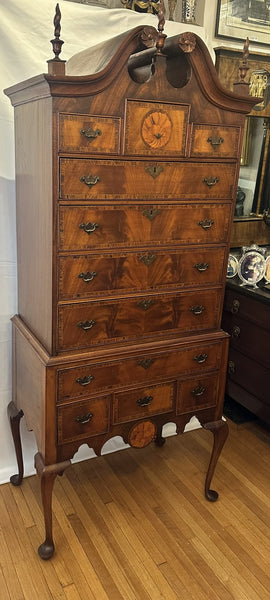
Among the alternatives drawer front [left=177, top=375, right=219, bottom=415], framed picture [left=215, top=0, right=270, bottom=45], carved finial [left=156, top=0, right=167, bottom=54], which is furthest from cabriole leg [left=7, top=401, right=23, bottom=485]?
framed picture [left=215, top=0, right=270, bottom=45]

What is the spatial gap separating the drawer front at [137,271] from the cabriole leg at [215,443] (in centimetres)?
64

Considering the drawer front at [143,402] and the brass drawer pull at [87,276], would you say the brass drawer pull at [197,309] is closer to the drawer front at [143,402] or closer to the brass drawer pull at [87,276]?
the drawer front at [143,402]

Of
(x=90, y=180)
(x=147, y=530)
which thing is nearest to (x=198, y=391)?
(x=147, y=530)

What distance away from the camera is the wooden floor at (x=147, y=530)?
190 cm

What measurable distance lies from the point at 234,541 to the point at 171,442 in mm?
750

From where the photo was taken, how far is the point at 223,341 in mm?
2193

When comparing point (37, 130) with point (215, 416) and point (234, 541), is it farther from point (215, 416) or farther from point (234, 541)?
point (234, 541)

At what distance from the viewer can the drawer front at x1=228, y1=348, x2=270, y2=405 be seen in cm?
269

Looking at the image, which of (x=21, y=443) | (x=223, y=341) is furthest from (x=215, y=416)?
(x=21, y=443)

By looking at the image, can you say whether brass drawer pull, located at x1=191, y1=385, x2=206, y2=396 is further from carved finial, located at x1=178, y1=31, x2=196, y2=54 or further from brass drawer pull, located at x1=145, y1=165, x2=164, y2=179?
carved finial, located at x1=178, y1=31, x2=196, y2=54

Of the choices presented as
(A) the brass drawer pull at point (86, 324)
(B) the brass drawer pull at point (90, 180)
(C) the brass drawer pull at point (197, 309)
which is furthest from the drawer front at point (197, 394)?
(B) the brass drawer pull at point (90, 180)

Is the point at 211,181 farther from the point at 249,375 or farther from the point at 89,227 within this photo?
the point at 249,375

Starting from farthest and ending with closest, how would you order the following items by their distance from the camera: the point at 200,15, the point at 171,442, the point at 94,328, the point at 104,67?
the point at 171,442, the point at 200,15, the point at 94,328, the point at 104,67

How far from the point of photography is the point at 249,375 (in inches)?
110
